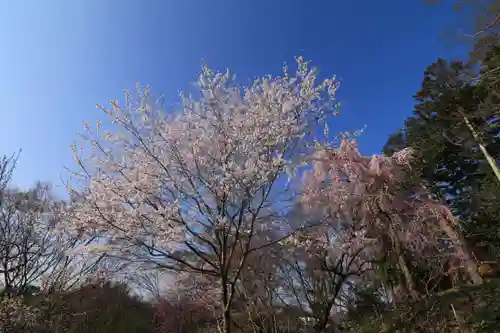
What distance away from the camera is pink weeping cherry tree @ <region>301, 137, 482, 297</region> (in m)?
7.70

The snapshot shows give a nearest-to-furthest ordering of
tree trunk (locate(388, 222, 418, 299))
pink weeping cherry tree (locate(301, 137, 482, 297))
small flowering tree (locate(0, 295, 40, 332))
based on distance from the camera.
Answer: small flowering tree (locate(0, 295, 40, 332)) → tree trunk (locate(388, 222, 418, 299)) → pink weeping cherry tree (locate(301, 137, 482, 297))

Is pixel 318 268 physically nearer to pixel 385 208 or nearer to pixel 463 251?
pixel 385 208

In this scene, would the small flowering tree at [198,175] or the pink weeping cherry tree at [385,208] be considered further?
the pink weeping cherry tree at [385,208]

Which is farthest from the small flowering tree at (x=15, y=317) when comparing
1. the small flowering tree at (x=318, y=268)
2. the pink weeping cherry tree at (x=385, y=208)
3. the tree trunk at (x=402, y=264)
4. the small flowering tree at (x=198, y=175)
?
the tree trunk at (x=402, y=264)

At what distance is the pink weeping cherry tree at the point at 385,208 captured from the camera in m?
7.70

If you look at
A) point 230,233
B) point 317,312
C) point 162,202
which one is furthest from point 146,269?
point 317,312

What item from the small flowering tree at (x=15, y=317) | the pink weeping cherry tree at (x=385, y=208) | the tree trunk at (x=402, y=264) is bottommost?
the small flowering tree at (x=15, y=317)

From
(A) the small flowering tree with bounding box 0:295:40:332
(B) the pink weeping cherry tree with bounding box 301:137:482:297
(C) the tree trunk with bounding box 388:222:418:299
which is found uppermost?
(B) the pink weeping cherry tree with bounding box 301:137:482:297

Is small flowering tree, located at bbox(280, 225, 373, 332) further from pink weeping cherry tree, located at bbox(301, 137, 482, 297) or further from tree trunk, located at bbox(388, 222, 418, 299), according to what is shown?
tree trunk, located at bbox(388, 222, 418, 299)

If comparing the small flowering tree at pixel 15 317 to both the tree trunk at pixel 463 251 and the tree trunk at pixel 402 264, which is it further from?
the tree trunk at pixel 463 251

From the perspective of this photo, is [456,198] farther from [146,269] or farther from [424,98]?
[146,269]

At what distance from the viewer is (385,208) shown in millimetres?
8094

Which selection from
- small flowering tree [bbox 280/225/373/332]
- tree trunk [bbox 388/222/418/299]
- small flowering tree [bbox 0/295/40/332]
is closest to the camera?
small flowering tree [bbox 280/225/373/332]

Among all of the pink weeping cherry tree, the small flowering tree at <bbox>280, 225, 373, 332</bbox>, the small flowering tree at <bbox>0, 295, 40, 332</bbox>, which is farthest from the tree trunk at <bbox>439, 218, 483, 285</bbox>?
the small flowering tree at <bbox>0, 295, 40, 332</bbox>
